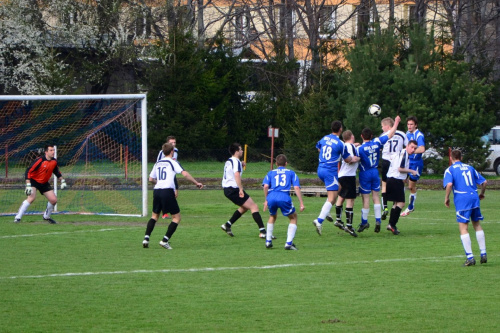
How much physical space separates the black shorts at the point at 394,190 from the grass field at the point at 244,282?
28.3 inches

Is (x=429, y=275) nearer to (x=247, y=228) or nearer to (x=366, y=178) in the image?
(x=366, y=178)

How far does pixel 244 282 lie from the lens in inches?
392

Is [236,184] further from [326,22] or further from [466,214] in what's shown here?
[326,22]

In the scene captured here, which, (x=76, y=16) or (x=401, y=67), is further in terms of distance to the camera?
(x=76, y=16)

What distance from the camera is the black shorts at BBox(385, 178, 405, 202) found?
14.9 meters

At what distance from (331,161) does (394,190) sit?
143 centimetres

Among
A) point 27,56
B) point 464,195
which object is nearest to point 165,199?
point 464,195

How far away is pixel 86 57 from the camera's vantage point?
4328 cm

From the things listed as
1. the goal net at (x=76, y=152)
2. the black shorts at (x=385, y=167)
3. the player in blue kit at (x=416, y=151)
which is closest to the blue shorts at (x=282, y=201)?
the black shorts at (x=385, y=167)

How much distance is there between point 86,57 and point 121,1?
143 inches

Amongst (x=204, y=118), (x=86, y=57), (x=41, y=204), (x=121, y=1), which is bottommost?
(x=41, y=204)

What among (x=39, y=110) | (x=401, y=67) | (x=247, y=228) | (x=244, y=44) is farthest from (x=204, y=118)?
(x=247, y=228)

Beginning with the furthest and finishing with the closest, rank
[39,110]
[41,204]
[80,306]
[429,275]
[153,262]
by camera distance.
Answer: [39,110] → [41,204] → [153,262] → [429,275] → [80,306]

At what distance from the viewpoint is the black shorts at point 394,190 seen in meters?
14.9
